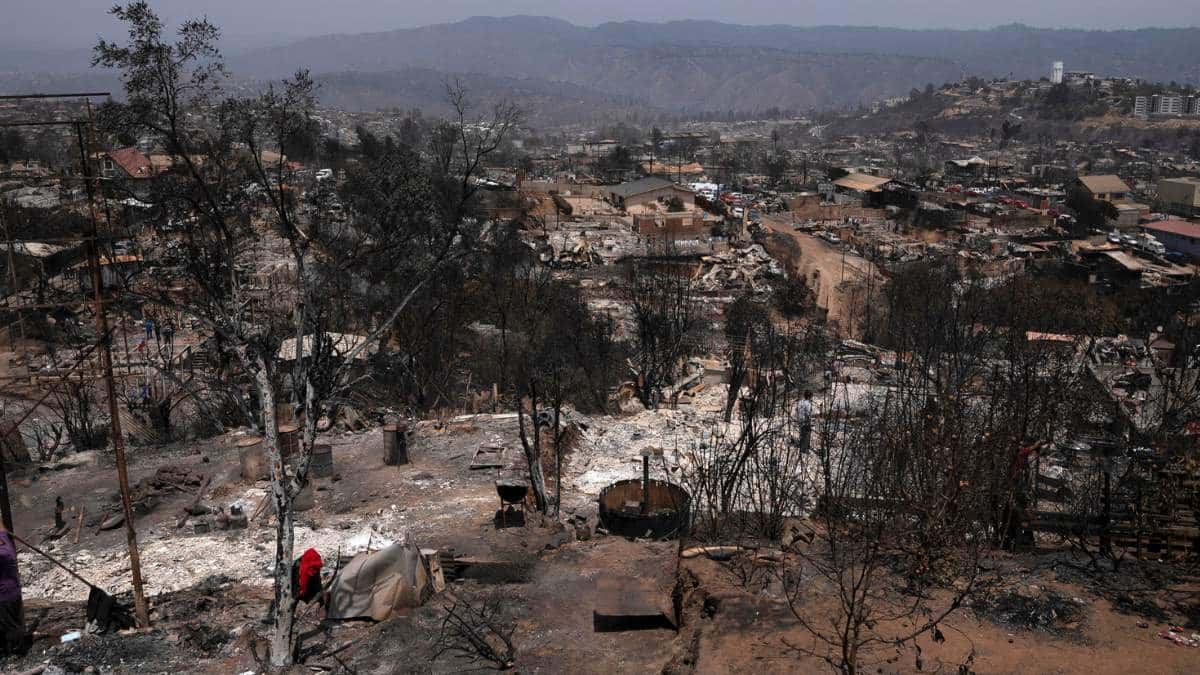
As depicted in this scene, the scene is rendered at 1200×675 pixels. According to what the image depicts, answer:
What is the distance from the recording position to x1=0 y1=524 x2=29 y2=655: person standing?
6.78 metres

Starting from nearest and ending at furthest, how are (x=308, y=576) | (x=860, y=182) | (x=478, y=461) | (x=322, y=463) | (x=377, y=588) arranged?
(x=377, y=588), (x=308, y=576), (x=322, y=463), (x=478, y=461), (x=860, y=182)

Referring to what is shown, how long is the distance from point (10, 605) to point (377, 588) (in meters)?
2.76

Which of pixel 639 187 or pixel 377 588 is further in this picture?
pixel 639 187

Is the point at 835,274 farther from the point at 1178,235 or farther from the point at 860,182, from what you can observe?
the point at 860,182

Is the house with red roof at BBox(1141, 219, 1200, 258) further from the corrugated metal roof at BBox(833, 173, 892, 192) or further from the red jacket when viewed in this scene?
the red jacket

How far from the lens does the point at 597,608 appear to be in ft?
24.3

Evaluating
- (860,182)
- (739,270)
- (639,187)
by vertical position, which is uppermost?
(639,187)

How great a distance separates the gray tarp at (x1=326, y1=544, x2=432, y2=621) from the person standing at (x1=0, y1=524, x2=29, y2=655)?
2330 mm

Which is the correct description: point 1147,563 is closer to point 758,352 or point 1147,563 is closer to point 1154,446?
point 1154,446

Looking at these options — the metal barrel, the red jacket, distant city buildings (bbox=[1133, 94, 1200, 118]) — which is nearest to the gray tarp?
the red jacket

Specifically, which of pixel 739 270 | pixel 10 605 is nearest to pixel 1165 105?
pixel 739 270

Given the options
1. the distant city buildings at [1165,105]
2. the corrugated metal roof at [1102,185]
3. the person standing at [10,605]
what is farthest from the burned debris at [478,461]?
the distant city buildings at [1165,105]

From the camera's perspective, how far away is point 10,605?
22.4 ft

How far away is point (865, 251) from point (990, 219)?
29.1ft
